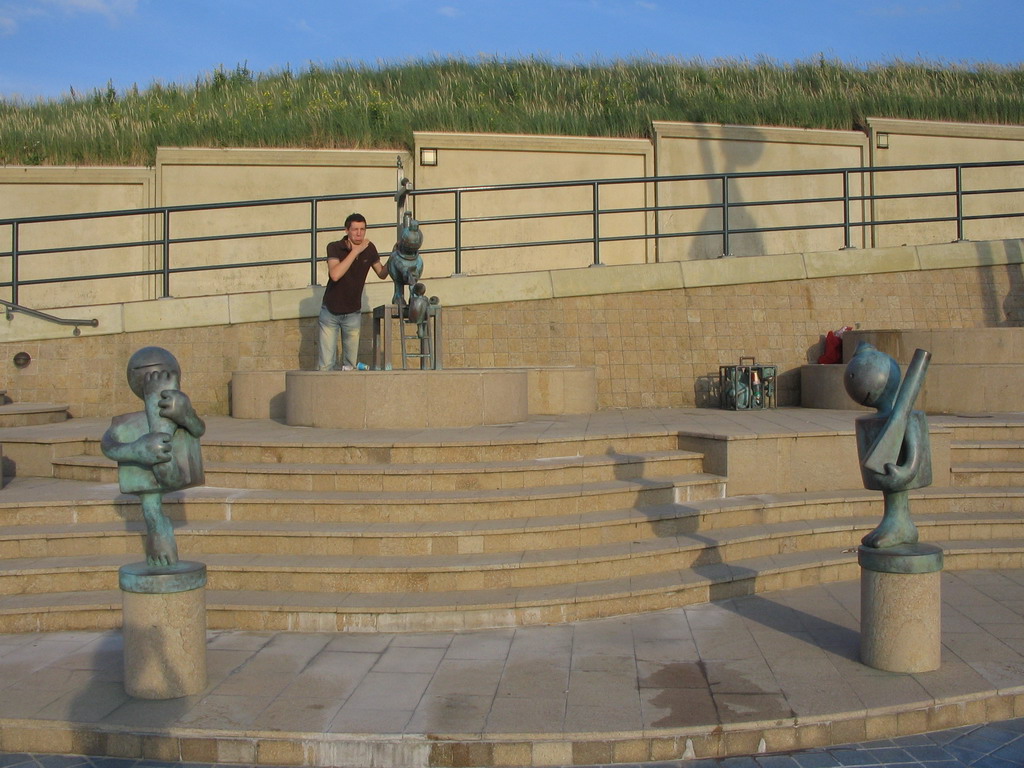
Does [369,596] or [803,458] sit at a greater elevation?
[803,458]

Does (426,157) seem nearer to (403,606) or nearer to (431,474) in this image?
(431,474)

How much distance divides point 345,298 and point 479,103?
30.3 feet

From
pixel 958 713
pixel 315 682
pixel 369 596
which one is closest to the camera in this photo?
pixel 958 713

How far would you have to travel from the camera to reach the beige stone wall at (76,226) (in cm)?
1473

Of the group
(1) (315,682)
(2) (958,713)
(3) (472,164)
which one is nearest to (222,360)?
(3) (472,164)

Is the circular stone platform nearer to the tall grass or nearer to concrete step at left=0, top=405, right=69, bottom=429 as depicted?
concrete step at left=0, top=405, right=69, bottom=429

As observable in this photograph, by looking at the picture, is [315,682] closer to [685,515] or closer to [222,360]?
[685,515]

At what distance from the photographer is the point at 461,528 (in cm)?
649

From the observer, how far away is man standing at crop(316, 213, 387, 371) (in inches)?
391

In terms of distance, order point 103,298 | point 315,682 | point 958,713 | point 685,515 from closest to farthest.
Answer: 1. point 958,713
2. point 315,682
3. point 685,515
4. point 103,298

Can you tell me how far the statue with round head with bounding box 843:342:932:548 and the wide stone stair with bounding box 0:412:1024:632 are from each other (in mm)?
1690

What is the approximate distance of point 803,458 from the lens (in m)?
7.80

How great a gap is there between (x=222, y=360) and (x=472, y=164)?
5.90 meters

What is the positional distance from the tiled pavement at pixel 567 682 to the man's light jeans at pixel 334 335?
4.70 m
